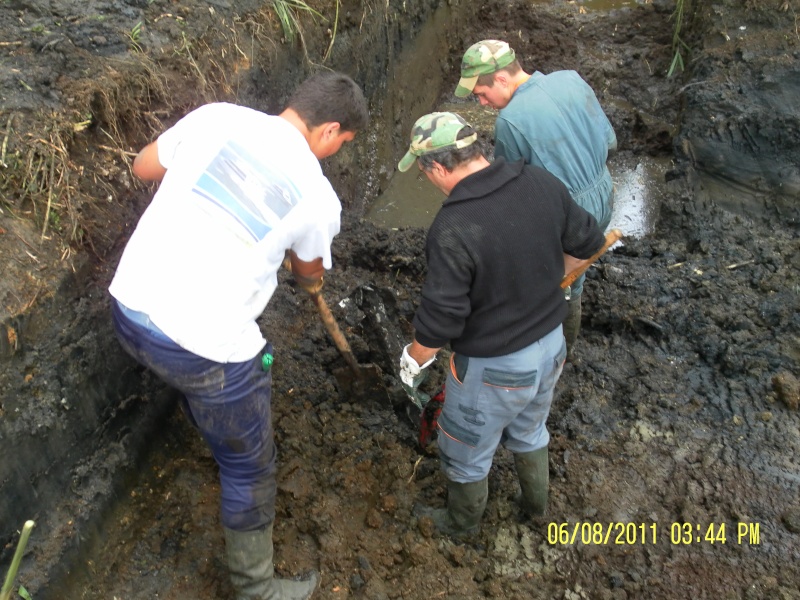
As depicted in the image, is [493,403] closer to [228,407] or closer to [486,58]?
[228,407]

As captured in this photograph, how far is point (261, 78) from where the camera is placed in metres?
4.01

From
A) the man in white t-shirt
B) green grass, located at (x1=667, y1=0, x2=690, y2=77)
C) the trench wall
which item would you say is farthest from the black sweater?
green grass, located at (x1=667, y1=0, x2=690, y2=77)

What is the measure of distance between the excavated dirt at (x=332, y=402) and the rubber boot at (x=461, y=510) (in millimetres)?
85

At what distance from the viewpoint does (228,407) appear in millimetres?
2271

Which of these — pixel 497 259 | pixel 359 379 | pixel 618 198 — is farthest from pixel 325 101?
pixel 618 198

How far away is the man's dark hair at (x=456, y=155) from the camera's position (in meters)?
2.34

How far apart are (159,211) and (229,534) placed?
4.30ft

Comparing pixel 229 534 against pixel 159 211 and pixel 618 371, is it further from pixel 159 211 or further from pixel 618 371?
pixel 618 371

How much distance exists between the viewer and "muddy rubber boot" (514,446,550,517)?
2992 millimetres

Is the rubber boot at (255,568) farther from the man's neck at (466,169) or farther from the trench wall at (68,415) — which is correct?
the man's neck at (466,169)

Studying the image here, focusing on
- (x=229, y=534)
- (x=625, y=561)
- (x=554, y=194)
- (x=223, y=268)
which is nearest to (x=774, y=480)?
(x=625, y=561)

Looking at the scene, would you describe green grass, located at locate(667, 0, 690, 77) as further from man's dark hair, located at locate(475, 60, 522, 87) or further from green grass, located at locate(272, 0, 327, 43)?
man's dark hair, located at locate(475, 60, 522, 87)
